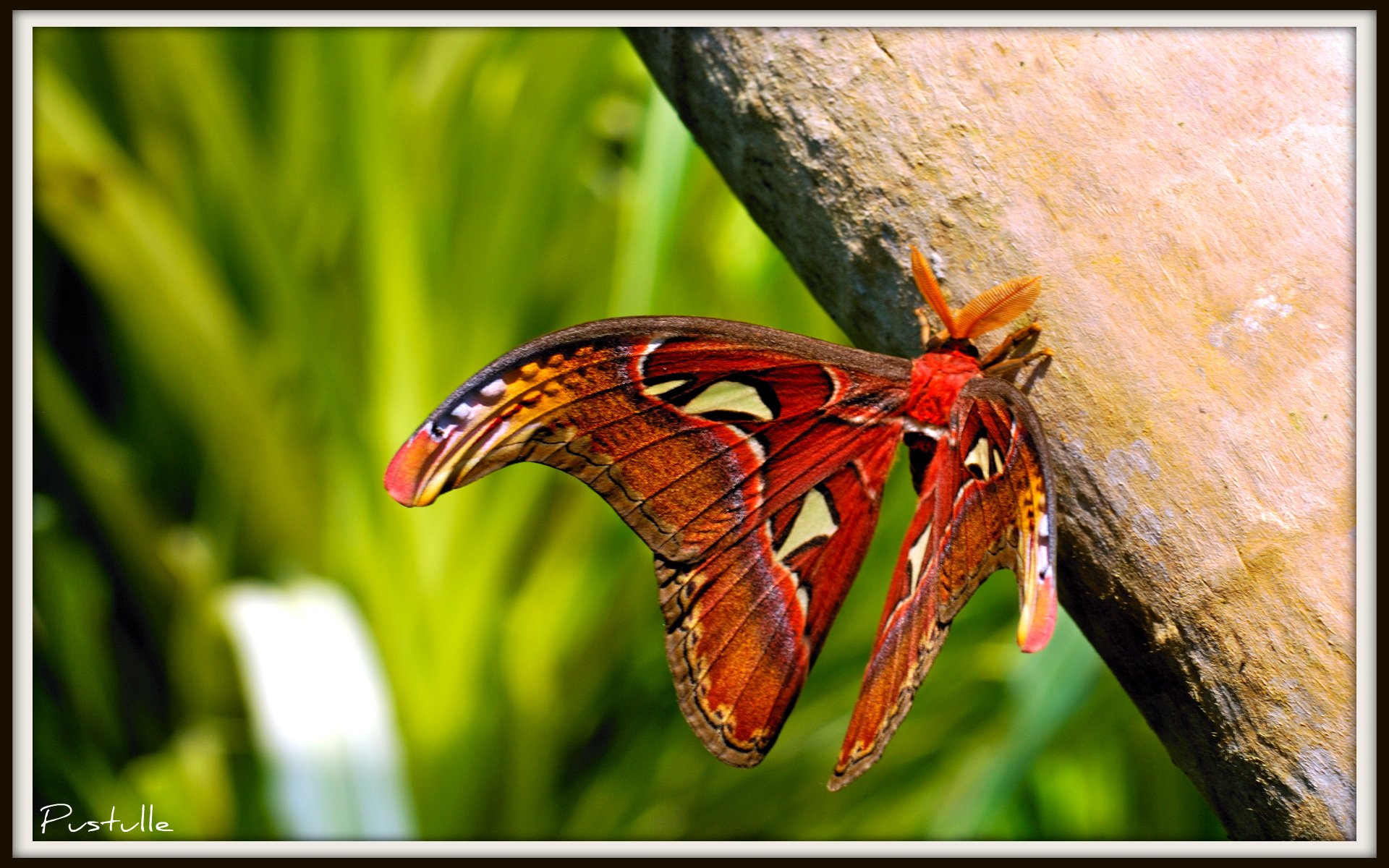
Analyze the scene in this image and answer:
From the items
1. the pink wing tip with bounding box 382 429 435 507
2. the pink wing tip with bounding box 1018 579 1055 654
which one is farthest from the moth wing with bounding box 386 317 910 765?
the pink wing tip with bounding box 1018 579 1055 654

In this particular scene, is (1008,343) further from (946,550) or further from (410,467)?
(410,467)

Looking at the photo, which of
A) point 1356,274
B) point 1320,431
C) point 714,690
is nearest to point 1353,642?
point 1320,431

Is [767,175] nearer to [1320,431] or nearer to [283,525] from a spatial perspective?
[1320,431]

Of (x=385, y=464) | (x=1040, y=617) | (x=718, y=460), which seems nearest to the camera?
(x=1040, y=617)

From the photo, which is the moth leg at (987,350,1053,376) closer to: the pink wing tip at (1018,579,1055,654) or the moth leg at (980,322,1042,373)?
the moth leg at (980,322,1042,373)

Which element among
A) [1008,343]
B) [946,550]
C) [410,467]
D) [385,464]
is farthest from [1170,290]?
[385,464]

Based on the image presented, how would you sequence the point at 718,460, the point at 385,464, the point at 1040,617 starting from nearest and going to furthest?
the point at 1040,617, the point at 718,460, the point at 385,464
